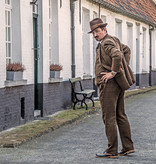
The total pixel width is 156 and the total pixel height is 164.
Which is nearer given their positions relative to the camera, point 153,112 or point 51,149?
point 51,149

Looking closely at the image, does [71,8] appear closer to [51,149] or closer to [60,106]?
[60,106]

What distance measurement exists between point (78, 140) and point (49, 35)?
5.94 m

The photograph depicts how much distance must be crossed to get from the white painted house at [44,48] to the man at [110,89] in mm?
3409

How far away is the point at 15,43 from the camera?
1202cm

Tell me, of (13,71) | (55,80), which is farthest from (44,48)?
(13,71)

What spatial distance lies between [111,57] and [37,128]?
3.76m

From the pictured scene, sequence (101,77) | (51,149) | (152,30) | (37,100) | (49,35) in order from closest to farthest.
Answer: (101,77) < (51,149) < (37,100) < (49,35) < (152,30)

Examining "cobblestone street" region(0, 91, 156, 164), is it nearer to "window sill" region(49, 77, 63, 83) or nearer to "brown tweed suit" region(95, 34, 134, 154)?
"brown tweed suit" region(95, 34, 134, 154)

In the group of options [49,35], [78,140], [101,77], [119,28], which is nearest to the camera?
[101,77]

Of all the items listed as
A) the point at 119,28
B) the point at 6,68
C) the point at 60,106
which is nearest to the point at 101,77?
the point at 6,68

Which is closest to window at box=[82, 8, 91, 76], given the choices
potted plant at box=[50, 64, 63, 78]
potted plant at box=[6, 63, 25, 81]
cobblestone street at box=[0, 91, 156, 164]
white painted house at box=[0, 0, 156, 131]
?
white painted house at box=[0, 0, 156, 131]

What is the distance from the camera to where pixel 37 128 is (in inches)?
430

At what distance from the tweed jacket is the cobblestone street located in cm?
117

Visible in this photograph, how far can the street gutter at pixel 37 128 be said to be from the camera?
9.25 meters
